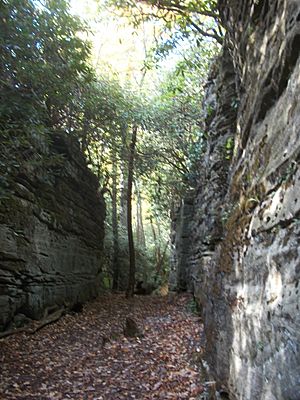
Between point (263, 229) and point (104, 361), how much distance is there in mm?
5384

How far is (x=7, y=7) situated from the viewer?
7.83 meters

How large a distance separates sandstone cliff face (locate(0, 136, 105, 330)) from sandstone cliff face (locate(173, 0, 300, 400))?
220 inches

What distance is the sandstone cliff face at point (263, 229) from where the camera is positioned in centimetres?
254

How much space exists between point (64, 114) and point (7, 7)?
5399 millimetres

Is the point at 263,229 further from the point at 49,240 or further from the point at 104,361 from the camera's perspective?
the point at 49,240

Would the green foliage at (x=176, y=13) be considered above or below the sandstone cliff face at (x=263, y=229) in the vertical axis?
above

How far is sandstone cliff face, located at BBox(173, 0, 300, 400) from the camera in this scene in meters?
2.54

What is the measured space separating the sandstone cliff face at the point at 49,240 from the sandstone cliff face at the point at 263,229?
220 inches

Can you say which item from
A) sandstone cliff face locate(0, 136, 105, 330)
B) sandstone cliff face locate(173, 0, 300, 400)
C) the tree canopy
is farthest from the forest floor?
the tree canopy

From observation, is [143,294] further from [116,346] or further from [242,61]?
[242,61]

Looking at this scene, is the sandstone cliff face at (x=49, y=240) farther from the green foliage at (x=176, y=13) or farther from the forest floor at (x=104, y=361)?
the green foliage at (x=176, y=13)

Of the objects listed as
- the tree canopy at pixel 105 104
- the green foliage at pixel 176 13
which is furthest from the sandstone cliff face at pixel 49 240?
the green foliage at pixel 176 13

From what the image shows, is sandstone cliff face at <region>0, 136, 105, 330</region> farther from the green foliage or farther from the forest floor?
the green foliage

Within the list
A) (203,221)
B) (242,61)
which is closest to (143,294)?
(203,221)
